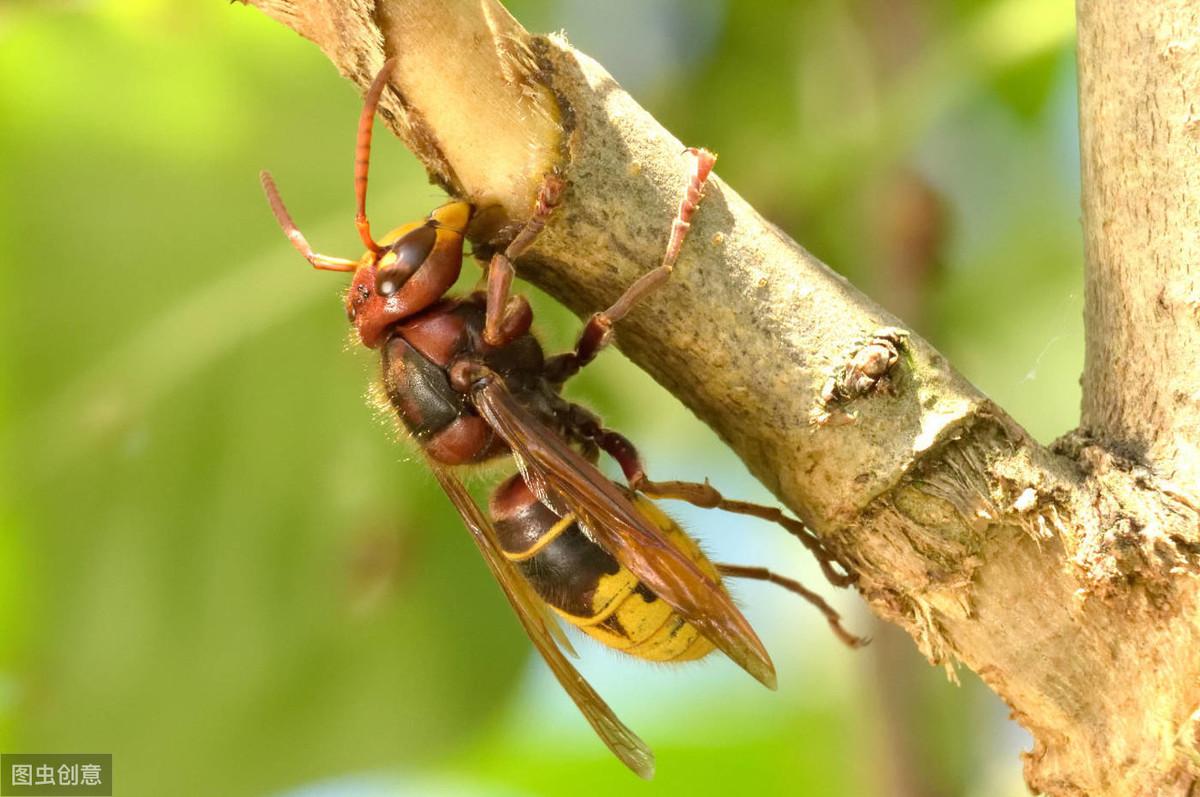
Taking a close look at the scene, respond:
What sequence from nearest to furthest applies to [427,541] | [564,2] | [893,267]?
1. [893,267]
2. [427,541]
3. [564,2]

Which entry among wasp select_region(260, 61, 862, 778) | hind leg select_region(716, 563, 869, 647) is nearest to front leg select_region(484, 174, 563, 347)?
wasp select_region(260, 61, 862, 778)

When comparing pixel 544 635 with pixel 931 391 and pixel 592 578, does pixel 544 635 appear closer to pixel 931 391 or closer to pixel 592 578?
pixel 592 578

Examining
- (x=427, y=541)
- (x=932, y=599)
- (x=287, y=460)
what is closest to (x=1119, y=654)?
(x=932, y=599)

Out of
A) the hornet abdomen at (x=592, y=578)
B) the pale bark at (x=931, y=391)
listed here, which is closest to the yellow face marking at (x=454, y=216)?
the pale bark at (x=931, y=391)

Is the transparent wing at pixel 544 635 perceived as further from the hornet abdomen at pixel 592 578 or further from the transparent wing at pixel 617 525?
the transparent wing at pixel 617 525

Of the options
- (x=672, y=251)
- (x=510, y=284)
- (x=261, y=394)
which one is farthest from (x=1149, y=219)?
(x=261, y=394)

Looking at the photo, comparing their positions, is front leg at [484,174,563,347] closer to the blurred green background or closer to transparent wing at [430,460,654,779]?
transparent wing at [430,460,654,779]

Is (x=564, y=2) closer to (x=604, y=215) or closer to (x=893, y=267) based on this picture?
(x=893, y=267)
